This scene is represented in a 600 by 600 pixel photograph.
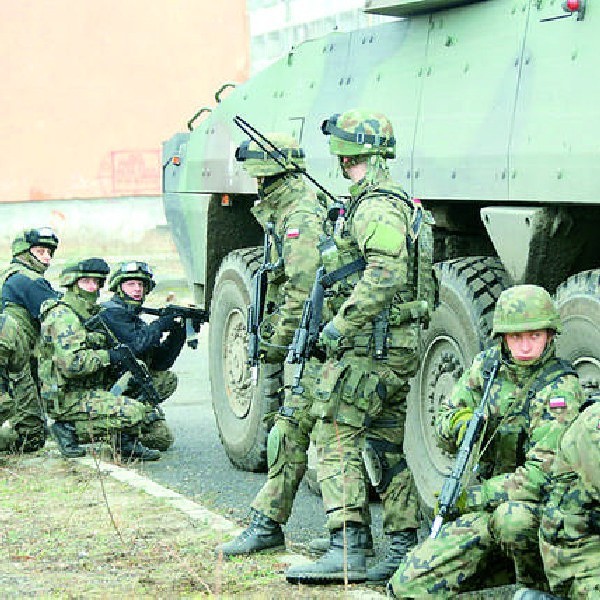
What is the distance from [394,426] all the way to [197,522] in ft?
4.37

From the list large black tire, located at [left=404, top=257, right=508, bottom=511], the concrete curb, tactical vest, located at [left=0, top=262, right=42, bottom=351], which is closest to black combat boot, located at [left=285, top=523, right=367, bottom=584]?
the concrete curb

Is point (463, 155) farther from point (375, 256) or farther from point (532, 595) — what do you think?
point (532, 595)

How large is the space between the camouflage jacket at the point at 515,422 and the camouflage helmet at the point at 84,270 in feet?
13.0

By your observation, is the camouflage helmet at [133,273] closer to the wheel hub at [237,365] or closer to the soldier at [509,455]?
the wheel hub at [237,365]

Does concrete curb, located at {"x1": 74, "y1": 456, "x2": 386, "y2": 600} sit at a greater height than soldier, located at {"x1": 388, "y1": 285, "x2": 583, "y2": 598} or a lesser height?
lesser

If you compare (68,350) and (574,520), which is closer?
(574,520)

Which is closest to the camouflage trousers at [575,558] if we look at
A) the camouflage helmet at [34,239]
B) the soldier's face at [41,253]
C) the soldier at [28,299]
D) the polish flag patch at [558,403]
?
the polish flag patch at [558,403]

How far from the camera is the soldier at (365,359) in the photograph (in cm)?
676

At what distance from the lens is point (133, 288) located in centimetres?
1027

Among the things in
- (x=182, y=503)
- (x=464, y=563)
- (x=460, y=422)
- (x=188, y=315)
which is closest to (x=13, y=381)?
(x=188, y=315)

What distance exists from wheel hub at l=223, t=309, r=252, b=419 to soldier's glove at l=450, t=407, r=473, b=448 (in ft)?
11.8

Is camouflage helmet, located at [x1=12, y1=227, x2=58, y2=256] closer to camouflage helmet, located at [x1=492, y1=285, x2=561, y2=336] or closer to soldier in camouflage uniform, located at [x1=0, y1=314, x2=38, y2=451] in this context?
soldier in camouflage uniform, located at [x1=0, y1=314, x2=38, y2=451]

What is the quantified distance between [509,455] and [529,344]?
0.43 meters

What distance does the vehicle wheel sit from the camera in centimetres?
655
